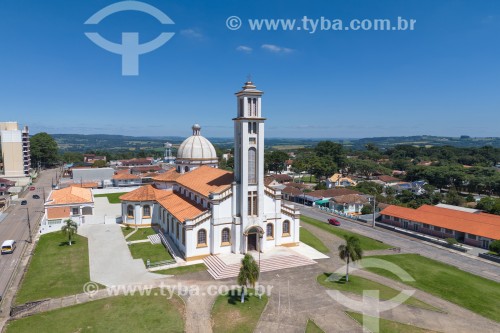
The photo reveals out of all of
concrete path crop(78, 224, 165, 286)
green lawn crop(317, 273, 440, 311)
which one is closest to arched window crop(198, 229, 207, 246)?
concrete path crop(78, 224, 165, 286)

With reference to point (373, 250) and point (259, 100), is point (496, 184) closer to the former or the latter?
point (373, 250)

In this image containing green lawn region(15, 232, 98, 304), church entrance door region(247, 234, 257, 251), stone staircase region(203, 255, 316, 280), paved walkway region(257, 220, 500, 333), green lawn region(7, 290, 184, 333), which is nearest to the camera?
green lawn region(7, 290, 184, 333)

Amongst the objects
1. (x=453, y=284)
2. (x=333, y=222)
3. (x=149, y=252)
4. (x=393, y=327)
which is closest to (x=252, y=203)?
(x=149, y=252)

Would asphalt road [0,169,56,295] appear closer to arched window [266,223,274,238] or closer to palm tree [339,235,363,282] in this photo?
arched window [266,223,274,238]

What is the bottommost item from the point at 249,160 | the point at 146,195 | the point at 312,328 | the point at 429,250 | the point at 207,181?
the point at 429,250

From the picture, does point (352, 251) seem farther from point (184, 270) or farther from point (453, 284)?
point (184, 270)
